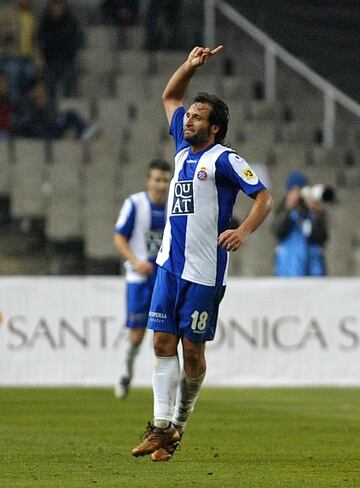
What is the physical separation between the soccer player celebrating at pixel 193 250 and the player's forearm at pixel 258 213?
0.01 m

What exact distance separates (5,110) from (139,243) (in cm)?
641

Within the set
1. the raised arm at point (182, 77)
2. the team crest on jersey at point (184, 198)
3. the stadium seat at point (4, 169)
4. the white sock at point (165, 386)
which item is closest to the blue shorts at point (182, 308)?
the white sock at point (165, 386)

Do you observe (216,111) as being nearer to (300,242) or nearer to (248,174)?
(248,174)

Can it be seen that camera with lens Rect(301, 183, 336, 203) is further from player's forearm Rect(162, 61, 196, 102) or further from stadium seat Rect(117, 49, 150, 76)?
player's forearm Rect(162, 61, 196, 102)

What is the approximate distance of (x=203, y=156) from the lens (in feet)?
28.2

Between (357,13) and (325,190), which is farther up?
(357,13)

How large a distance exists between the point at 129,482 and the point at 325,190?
386 inches

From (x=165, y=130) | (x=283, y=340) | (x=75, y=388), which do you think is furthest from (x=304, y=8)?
(x=75, y=388)

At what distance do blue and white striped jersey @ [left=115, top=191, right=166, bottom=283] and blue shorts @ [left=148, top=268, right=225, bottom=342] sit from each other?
18.2 ft

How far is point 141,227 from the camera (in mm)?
14250

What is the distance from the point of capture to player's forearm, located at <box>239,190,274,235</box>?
27.1ft

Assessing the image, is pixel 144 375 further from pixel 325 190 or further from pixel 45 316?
pixel 325 190

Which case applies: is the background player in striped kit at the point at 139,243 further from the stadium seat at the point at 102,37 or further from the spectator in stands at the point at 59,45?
the stadium seat at the point at 102,37

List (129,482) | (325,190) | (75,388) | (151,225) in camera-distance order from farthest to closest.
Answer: (325,190)
(75,388)
(151,225)
(129,482)
